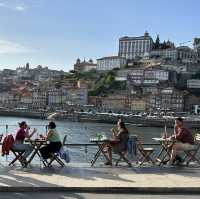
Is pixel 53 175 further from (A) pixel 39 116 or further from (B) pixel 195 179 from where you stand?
(A) pixel 39 116

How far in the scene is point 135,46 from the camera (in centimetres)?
16888

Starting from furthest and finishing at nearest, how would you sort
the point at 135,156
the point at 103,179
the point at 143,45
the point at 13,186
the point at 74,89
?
1. the point at 143,45
2. the point at 74,89
3. the point at 135,156
4. the point at 103,179
5. the point at 13,186

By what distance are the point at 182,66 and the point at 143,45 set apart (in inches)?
789

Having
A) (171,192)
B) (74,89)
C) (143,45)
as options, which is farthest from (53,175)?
(143,45)

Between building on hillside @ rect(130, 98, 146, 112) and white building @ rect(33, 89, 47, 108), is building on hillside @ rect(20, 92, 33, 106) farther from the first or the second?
building on hillside @ rect(130, 98, 146, 112)

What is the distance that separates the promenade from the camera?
8.79 m

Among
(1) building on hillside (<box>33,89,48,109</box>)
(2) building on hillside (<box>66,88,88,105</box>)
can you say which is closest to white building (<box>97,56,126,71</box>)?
(2) building on hillside (<box>66,88,88,105</box>)

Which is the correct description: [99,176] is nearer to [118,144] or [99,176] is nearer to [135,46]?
[118,144]

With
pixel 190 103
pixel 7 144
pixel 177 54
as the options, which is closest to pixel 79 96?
pixel 190 103

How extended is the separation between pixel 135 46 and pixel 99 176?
160257 millimetres

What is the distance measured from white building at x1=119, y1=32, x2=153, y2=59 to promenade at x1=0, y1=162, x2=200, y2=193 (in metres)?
155

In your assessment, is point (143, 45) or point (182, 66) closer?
point (182, 66)

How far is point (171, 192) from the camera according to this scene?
28.8 feet

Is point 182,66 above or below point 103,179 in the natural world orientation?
above
